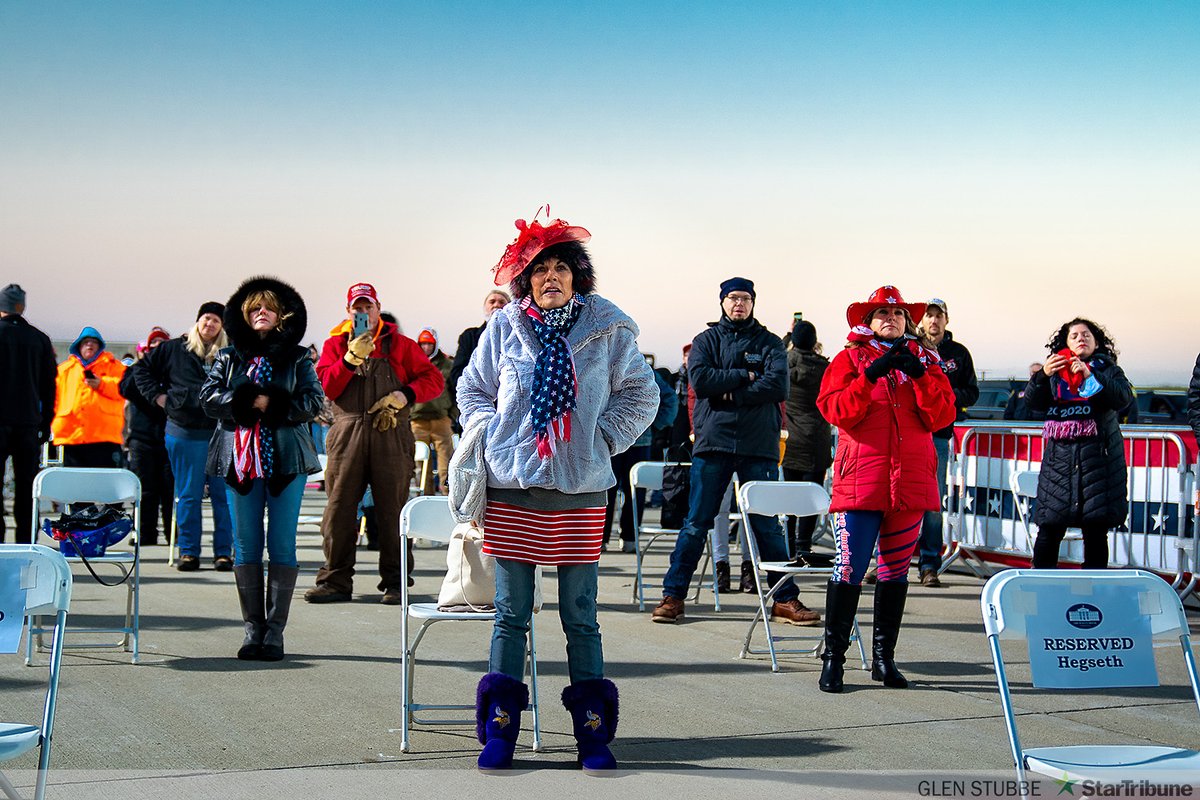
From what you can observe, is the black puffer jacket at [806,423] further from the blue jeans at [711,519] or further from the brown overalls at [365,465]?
A: the brown overalls at [365,465]

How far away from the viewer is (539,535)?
5.00m

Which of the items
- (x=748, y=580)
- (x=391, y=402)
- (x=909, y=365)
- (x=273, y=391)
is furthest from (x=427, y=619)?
(x=748, y=580)

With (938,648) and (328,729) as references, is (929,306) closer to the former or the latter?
(938,648)

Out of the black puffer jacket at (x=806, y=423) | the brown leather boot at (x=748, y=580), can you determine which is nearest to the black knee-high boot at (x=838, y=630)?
the brown leather boot at (x=748, y=580)

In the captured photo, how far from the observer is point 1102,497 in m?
8.21

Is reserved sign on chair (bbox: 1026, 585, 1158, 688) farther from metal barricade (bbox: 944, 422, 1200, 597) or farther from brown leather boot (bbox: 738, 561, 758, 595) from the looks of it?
brown leather boot (bbox: 738, 561, 758, 595)

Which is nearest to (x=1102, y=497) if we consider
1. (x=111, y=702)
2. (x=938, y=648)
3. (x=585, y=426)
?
(x=938, y=648)

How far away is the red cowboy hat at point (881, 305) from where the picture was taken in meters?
6.45

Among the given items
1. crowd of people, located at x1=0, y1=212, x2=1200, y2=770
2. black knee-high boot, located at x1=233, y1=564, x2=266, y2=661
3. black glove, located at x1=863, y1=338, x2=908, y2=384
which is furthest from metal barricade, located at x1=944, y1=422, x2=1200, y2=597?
black knee-high boot, located at x1=233, y1=564, x2=266, y2=661

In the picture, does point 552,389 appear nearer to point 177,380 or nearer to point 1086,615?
point 1086,615

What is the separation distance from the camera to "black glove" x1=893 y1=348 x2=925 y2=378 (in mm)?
6352

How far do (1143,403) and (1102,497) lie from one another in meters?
12.9

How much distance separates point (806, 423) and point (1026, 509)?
6.43ft

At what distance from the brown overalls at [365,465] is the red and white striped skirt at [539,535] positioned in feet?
12.8
